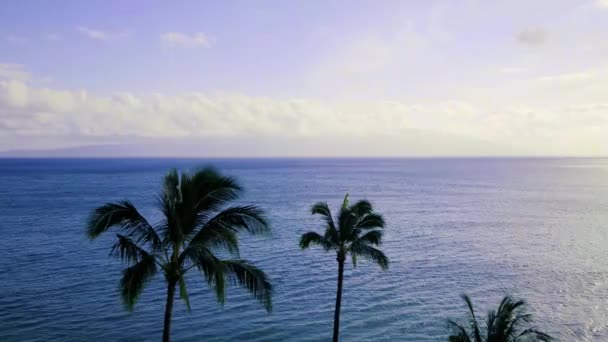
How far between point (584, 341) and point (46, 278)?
44.0 metres

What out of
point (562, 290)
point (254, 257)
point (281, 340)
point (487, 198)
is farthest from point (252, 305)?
point (487, 198)

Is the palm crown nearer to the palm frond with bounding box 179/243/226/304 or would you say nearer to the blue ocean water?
the blue ocean water

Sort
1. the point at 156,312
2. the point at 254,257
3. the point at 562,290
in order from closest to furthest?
the point at 156,312 < the point at 562,290 < the point at 254,257

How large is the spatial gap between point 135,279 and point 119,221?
1.65m

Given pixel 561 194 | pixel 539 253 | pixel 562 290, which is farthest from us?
pixel 561 194

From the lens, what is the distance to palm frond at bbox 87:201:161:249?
11719 mm

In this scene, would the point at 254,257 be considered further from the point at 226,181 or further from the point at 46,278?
the point at 226,181

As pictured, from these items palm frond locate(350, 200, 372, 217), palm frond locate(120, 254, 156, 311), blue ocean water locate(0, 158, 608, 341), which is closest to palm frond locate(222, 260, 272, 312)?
palm frond locate(120, 254, 156, 311)


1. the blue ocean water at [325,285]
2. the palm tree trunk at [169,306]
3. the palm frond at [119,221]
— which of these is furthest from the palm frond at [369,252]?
the palm frond at [119,221]

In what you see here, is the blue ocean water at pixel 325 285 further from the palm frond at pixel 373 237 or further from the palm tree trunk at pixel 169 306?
the palm frond at pixel 373 237

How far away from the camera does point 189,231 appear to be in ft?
42.0

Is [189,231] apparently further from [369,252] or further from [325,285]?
[325,285]

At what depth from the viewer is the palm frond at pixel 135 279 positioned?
11.8m

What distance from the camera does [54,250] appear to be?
52.1 m
